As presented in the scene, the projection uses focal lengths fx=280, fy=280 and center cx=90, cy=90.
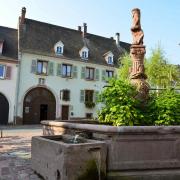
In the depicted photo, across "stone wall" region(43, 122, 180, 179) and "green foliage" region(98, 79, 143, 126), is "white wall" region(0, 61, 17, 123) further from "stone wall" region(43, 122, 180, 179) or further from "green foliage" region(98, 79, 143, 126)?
"stone wall" region(43, 122, 180, 179)

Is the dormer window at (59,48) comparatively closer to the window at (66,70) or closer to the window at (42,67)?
the window at (66,70)

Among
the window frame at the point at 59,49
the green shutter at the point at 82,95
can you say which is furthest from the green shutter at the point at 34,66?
the green shutter at the point at 82,95

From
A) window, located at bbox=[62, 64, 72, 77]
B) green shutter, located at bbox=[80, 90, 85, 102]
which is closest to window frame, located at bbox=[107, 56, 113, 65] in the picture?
green shutter, located at bbox=[80, 90, 85, 102]

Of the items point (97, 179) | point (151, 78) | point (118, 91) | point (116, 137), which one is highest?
point (151, 78)

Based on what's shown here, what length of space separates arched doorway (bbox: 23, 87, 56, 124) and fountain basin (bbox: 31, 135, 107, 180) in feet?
81.0

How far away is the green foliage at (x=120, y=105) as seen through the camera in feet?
22.3

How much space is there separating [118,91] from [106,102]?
0.59 metres

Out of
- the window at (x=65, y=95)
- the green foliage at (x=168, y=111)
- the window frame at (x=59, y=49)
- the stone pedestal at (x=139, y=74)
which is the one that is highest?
the window frame at (x=59, y=49)

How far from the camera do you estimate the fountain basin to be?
483 centimetres

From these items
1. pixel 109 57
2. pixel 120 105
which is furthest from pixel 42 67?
pixel 120 105

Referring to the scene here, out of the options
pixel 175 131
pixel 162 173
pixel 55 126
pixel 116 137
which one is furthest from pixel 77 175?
pixel 55 126

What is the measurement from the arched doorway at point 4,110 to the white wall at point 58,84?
129 centimetres

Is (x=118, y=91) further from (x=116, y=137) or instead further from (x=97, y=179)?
(x=97, y=179)

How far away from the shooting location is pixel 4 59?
92.7ft
